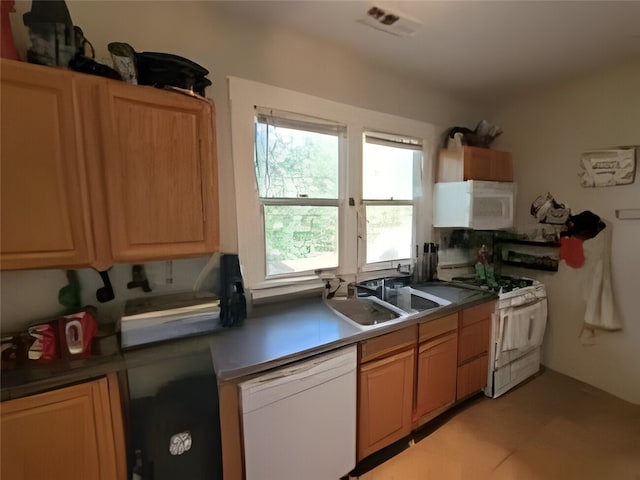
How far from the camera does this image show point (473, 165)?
255 cm

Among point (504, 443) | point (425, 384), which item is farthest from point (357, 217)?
point (504, 443)

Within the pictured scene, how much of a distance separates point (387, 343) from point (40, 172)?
1.77m

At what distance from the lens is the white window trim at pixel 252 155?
1766 millimetres

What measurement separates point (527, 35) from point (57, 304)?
296cm

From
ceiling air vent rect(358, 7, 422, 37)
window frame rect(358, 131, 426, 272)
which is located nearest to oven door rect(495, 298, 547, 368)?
window frame rect(358, 131, 426, 272)

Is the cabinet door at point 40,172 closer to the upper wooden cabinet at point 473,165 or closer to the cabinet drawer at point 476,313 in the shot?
the cabinet drawer at point 476,313

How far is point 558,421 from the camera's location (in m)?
2.17

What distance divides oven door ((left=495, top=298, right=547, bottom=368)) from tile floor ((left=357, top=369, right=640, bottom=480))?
0.35 meters

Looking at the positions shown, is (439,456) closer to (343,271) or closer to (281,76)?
(343,271)

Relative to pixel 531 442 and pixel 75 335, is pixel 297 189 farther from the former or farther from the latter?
pixel 531 442

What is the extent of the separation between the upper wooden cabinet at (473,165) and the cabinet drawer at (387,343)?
56.1 inches

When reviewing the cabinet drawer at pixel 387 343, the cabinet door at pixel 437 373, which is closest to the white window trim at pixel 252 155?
the cabinet drawer at pixel 387 343

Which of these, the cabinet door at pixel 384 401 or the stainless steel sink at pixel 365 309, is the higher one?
the stainless steel sink at pixel 365 309

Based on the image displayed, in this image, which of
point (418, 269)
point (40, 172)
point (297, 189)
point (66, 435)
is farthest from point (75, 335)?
point (418, 269)
